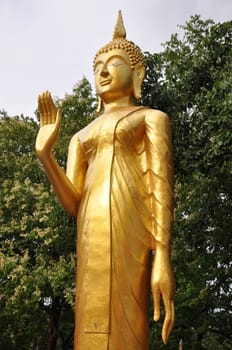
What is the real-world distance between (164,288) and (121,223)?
2.19 feet

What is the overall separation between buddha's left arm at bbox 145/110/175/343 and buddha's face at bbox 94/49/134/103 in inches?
16.6

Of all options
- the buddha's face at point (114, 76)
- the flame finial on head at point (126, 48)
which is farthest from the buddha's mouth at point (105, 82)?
the flame finial on head at point (126, 48)

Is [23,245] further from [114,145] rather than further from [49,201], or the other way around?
[114,145]

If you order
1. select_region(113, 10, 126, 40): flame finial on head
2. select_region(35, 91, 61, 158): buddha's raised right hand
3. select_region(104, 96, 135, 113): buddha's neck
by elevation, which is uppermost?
select_region(113, 10, 126, 40): flame finial on head

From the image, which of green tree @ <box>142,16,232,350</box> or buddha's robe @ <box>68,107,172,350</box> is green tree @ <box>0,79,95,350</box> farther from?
buddha's robe @ <box>68,107,172,350</box>

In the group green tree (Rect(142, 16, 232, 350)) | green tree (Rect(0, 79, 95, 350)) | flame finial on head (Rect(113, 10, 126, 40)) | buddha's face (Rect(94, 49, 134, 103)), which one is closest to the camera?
buddha's face (Rect(94, 49, 134, 103))

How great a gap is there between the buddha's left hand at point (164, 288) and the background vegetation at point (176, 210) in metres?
5.43

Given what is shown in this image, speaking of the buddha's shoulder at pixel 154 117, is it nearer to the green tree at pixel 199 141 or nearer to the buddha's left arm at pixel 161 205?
the buddha's left arm at pixel 161 205

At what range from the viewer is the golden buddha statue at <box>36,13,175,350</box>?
470 centimetres

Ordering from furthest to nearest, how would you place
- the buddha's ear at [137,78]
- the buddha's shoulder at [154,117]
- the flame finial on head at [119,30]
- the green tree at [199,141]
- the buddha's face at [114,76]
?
the green tree at [199,141]
the flame finial on head at [119,30]
the buddha's ear at [137,78]
the buddha's face at [114,76]
the buddha's shoulder at [154,117]

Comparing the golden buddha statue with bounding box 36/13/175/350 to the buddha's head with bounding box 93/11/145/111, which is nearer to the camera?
the golden buddha statue with bounding box 36/13/175/350

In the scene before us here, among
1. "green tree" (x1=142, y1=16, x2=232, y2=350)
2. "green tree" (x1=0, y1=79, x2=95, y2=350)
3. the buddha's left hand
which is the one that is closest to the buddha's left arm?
the buddha's left hand

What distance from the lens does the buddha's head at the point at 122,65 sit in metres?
5.61

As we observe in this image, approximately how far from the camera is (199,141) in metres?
10.9
